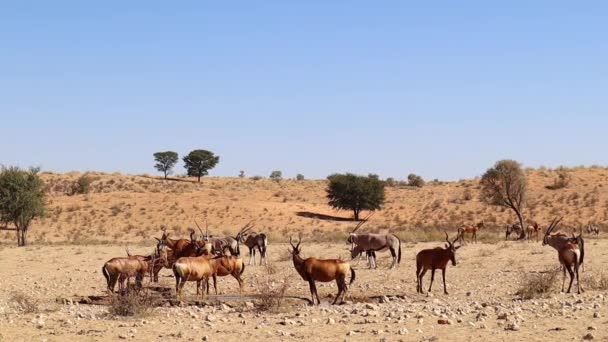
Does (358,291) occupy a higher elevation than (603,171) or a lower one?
lower

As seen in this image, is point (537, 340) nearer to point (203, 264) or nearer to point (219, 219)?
point (203, 264)

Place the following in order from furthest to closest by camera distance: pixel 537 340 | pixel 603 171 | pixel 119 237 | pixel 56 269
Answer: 1. pixel 603 171
2. pixel 119 237
3. pixel 56 269
4. pixel 537 340

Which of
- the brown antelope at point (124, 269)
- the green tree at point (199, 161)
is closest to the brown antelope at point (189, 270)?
the brown antelope at point (124, 269)

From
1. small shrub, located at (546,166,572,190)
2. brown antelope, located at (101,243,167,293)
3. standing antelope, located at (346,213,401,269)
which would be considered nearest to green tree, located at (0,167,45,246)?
standing antelope, located at (346,213,401,269)

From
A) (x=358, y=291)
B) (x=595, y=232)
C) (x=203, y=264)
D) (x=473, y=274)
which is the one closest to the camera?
(x=203, y=264)

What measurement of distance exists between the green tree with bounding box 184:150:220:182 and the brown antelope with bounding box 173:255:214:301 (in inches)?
2674

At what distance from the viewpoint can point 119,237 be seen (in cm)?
4522

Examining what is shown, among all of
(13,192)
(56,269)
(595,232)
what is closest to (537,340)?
(56,269)

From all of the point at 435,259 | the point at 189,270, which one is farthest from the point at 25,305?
the point at 435,259

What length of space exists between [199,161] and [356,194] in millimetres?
31834

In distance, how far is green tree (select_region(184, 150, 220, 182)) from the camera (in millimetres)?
84375

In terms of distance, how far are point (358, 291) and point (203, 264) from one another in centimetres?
410

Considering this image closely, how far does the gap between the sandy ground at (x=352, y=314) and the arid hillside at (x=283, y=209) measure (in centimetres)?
2222

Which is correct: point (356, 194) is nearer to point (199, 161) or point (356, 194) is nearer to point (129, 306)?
point (199, 161)
